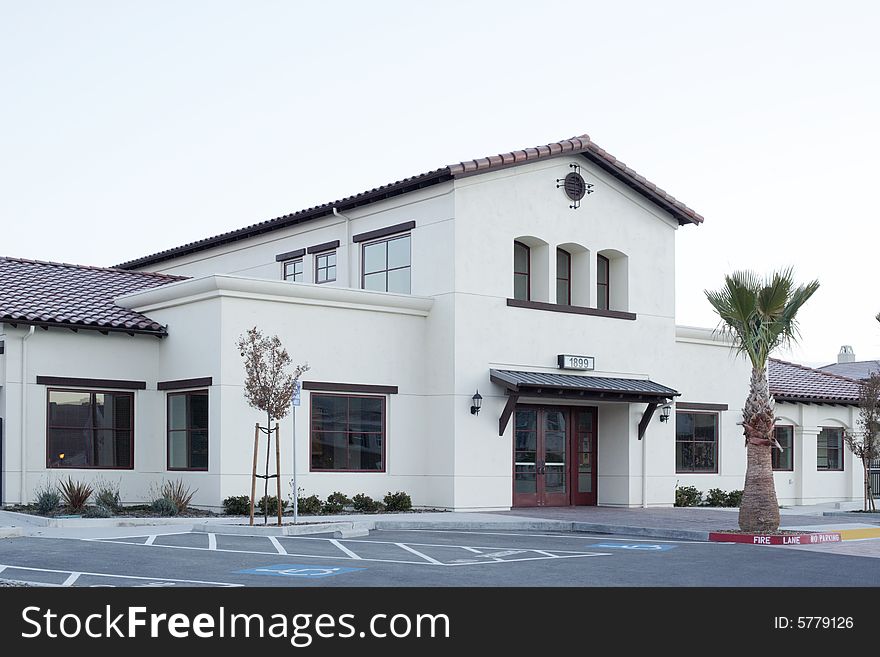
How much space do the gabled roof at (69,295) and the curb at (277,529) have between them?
235 inches

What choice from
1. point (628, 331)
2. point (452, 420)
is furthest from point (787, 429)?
point (452, 420)

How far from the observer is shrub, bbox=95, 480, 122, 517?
21953 millimetres

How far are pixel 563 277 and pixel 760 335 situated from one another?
783 centimetres

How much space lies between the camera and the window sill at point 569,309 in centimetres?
2595

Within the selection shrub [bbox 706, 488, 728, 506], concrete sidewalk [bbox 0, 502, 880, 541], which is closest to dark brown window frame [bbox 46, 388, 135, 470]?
concrete sidewalk [bbox 0, 502, 880, 541]

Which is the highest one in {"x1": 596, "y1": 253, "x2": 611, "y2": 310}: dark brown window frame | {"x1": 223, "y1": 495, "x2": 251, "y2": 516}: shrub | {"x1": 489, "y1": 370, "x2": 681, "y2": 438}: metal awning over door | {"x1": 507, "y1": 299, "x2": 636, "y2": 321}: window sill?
{"x1": 596, "y1": 253, "x2": 611, "y2": 310}: dark brown window frame

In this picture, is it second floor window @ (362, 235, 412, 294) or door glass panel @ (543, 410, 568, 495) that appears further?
door glass panel @ (543, 410, 568, 495)

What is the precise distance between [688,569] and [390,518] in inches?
342

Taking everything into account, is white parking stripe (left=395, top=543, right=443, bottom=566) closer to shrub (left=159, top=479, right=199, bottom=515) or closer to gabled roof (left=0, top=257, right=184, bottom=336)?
shrub (left=159, top=479, right=199, bottom=515)

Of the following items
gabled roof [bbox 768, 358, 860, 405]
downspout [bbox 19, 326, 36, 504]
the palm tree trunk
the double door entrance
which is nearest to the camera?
the palm tree trunk

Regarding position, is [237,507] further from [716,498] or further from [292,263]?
[716,498]

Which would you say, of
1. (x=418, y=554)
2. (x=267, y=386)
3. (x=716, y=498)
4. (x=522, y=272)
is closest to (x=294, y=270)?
(x=522, y=272)

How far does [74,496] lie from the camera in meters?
21.9

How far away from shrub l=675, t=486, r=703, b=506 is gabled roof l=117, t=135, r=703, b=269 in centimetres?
660
